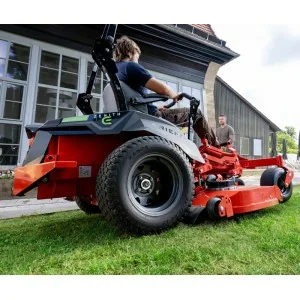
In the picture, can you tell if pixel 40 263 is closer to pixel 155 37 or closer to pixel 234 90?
pixel 155 37

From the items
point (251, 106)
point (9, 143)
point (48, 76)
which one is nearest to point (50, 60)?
point (48, 76)

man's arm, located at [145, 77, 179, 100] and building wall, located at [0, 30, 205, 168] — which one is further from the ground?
building wall, located at [0, 30, 205, 168]

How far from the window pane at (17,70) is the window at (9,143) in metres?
1.29

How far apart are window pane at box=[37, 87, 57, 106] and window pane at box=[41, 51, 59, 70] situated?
0.68m

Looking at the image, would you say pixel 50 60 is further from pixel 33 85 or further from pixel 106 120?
pixel 106 120

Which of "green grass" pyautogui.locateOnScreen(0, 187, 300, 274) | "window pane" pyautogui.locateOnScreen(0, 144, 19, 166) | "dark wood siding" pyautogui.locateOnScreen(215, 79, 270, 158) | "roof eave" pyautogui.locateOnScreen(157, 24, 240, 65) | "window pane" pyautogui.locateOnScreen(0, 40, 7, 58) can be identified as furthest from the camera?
"dark wood siding" pyautogui.locateOnScreen(215, 79, 270, 158)

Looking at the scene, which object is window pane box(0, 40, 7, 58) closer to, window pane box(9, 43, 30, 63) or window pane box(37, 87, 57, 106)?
window pane box(9, 43, 30, 63)

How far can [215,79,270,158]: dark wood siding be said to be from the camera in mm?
14898

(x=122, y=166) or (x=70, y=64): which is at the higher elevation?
(x=70, y=64)

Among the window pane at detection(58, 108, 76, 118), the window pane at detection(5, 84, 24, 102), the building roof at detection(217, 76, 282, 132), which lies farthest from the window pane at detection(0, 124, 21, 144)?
the building roof at detection(217, 76, 282, 132)

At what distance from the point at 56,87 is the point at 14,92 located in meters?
1.09

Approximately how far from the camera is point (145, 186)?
2.15 m

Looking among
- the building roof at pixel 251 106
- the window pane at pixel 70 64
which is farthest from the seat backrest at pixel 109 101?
the building roof at pixel 251 106
